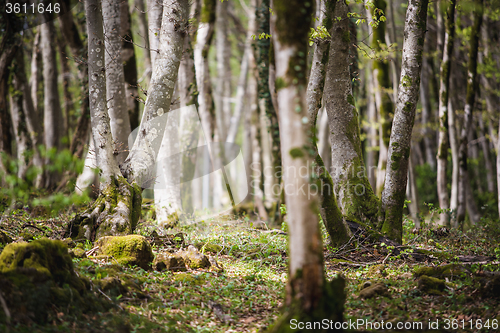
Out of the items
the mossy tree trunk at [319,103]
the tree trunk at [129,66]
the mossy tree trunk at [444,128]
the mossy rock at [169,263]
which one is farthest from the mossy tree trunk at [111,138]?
the mossy tree trunk at [444,128]

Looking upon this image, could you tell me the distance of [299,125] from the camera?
314 cm

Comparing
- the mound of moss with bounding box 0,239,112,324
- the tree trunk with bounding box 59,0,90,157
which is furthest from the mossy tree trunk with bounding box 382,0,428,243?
the tree trunk with bounding box 59,0,90,157

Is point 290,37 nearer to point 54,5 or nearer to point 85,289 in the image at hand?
point 85,289

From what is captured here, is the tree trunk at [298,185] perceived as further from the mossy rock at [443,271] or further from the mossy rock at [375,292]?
the mossy rock at [443,271]

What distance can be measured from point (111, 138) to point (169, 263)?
8.75 feet

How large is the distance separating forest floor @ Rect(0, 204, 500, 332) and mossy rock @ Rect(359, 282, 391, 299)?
13 mm

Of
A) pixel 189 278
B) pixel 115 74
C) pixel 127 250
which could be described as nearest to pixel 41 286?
pixel 127 250

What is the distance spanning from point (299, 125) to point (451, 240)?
6.53 metres

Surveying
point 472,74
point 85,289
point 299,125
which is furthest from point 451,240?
point 85,289

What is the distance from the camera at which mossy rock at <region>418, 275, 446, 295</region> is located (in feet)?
16.3

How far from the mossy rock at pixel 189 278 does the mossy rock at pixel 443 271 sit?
3206mm

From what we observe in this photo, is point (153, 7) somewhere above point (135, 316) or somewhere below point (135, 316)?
above

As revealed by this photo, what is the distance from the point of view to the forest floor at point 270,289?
4.04 metres

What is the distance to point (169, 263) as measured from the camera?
5.52 m
